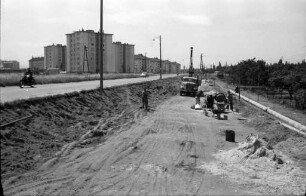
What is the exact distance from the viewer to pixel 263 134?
15.0m

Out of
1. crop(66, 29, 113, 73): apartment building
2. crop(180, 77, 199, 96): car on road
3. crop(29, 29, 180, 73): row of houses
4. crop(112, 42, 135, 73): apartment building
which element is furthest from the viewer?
crop(112, 42, 135, 73): apartment building

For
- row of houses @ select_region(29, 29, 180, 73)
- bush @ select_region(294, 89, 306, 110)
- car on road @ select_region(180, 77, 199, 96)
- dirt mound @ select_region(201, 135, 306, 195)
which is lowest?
dirt mound @ select_region(201, 135, 306, 195)

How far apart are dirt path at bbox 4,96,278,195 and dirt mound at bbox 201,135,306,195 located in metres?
0.41

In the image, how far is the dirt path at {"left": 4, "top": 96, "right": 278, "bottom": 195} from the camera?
7039 millimetres

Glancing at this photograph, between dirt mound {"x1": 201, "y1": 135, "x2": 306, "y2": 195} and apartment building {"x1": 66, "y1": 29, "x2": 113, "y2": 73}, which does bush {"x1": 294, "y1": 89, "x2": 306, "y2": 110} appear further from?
apartment building {"x1": 66, "y1": 29, "x2": 113, "y2": 73}

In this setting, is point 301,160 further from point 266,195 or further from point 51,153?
point 51,153

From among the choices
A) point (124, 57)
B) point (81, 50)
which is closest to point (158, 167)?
point (81, 50)

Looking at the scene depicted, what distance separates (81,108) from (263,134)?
30.5 ft

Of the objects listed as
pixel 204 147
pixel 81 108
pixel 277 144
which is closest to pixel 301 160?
pixel 277 144

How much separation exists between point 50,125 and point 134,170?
459cm

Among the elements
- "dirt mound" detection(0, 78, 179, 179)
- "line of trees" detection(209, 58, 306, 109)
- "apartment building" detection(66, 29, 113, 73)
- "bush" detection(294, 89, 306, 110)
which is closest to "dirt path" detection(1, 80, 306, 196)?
"dirt mound" detection(0, 78, 179, 179)

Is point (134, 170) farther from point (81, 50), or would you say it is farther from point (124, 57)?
point (124, 57)

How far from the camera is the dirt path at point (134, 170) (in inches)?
277

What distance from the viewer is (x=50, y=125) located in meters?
11.5
